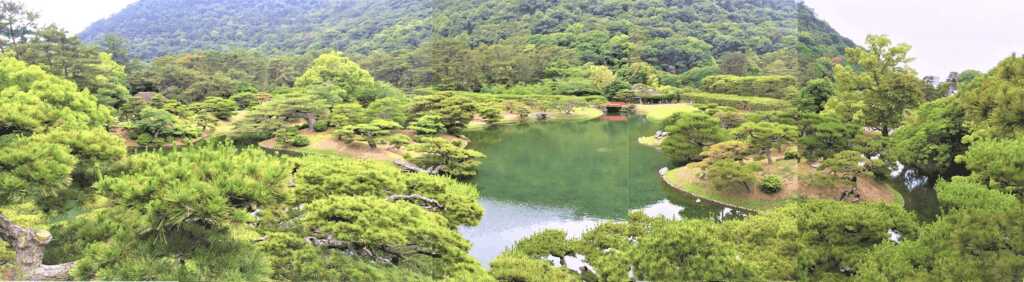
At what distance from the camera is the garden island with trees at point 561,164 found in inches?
154

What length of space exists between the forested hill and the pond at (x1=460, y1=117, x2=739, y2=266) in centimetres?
169

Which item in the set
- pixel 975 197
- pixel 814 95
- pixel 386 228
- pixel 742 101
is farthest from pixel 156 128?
pixel 975 197

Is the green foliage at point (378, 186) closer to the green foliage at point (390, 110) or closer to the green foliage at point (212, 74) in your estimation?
the green foliage at point (390, 110)

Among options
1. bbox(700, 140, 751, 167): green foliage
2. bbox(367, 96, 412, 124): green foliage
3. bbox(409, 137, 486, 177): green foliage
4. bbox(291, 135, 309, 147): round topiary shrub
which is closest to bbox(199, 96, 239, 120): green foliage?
bbox(291, 135, 309, 147): round topiary shrub

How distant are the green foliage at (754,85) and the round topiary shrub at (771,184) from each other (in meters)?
1.49

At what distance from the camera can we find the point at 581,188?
1142 centimetres

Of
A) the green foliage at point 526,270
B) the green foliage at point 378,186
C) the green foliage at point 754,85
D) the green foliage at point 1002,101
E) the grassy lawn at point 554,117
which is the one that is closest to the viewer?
the green foliage at point 1002,101

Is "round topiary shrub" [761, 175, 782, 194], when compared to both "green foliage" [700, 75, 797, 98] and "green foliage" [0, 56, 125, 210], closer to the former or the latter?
"green foliage" [700, 75, 797, 98]

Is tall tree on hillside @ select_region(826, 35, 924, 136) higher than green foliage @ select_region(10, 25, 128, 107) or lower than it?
lower

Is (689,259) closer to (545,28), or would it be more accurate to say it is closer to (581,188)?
(581,188)

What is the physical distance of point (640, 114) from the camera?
919cm

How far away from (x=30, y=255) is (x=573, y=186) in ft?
29.2

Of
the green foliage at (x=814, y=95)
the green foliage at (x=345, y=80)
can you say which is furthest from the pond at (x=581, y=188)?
the green foliage at (x=345, y=80)

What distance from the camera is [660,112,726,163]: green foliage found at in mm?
10148
